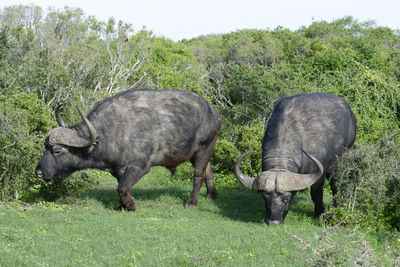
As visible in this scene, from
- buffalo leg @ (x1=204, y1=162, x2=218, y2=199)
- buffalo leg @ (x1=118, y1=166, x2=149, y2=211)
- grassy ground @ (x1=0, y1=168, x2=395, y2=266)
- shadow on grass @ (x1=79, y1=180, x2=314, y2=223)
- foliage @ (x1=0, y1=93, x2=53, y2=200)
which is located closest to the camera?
grassy ground @ (x1=0, y1=168, x2=395, y2=266)

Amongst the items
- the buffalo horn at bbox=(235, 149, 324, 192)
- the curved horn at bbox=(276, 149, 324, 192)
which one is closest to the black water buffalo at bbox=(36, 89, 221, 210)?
the buffalo horn at bbox=(235, 149, 324, 192)

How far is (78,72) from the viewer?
72.1ft

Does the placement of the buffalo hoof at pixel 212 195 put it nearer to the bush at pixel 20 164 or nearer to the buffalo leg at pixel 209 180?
the buffalo leg at pixel 209 180

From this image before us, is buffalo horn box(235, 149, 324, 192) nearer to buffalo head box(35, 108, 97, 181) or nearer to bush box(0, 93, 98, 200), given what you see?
buffalo head box(35, 108, 97, 181)

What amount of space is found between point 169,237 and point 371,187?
3598 mm

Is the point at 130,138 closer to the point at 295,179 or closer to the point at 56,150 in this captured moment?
the point at 56,150

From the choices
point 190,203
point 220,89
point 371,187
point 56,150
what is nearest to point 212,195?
point 190,203

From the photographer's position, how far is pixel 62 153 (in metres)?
9.88

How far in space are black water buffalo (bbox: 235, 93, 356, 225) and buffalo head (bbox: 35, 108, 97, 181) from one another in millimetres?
3133

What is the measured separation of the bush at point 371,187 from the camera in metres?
8.41

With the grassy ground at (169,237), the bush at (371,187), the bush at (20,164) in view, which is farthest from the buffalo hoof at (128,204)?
the bush at (371,187)

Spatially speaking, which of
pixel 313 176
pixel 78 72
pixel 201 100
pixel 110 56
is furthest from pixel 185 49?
pixel 313 176

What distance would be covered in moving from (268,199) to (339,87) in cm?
917

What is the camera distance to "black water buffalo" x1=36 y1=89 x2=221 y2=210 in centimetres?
983
